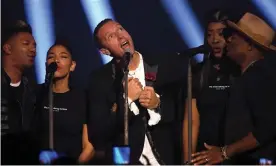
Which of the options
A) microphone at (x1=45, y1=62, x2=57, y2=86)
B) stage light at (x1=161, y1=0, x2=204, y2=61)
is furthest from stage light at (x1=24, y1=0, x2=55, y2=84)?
stage light at (x1=161, y1=0, x2=204, y2=61)

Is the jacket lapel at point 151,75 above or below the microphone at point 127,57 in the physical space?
below

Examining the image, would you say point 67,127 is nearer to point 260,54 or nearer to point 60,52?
point 60,52

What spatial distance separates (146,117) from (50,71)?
1001mm

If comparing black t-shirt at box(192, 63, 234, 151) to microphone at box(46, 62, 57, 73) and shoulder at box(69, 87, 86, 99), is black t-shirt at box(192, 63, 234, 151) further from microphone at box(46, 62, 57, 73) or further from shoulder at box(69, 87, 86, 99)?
microphone at box(46, 62, 57, 73)

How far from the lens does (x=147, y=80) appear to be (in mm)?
7016

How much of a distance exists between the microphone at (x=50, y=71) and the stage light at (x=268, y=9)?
1965 mm

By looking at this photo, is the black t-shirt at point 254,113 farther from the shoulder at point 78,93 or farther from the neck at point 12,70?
the neck at point 12,70

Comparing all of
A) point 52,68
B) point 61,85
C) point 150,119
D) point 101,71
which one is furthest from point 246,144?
point 52,68

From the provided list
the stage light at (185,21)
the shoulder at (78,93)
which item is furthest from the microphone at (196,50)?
the shoulder at (78,93)

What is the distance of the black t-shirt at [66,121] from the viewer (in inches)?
276

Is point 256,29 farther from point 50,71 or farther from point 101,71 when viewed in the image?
point 50,71

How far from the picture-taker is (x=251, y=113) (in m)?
6.80

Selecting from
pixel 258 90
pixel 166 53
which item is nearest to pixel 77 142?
pixel 166 53

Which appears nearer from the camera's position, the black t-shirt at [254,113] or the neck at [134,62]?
the black t-shirt at [254,113]
